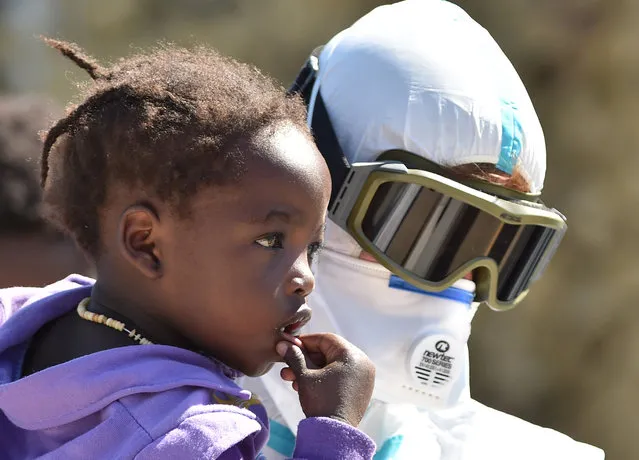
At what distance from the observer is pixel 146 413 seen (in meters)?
1.14

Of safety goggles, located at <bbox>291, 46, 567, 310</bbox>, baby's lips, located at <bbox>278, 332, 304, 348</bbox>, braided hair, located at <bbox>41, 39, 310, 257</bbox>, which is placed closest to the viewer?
braided hair, located at <bbox>41, 39, 310, 257</bbox>

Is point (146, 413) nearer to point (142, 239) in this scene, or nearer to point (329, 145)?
point (142, 239)

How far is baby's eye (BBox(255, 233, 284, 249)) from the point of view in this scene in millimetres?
1254

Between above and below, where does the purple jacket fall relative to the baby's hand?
below

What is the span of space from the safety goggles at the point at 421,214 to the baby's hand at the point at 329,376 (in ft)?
1.72

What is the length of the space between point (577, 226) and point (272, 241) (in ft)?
12.1

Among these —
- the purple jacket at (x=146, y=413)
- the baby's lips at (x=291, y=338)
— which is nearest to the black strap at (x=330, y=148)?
the baby's lips at (x=291, y=338)

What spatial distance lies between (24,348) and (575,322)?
3821 mm

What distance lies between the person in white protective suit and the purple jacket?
69 centimetres

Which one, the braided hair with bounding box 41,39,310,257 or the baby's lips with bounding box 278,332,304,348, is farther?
the baby's lips with bounding box 278,332,304,348

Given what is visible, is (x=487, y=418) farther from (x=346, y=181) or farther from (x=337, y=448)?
(x=337, y=448)

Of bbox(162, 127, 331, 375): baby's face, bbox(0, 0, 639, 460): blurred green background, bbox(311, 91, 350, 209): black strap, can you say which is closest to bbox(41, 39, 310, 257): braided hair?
bbox(162, 127, 331, 375): baby's face

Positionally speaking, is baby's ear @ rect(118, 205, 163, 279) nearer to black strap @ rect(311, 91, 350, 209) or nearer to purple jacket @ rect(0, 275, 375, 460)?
purple jacket @ rect(0, 275, 375, 460)

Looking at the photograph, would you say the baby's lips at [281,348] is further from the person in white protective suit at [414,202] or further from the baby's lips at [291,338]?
the person in white protective suit at [414,202]
